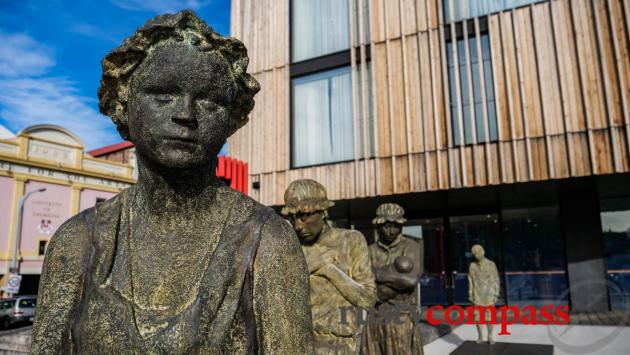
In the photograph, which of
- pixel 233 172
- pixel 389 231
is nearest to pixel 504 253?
pixel 233 172

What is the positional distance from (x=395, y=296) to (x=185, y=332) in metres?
4.41

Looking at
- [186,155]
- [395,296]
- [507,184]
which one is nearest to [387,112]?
[507,184]

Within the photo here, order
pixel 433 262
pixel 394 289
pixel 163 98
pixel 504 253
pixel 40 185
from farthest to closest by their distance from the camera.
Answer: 1. pixel 40 185
2. pixel 433 262
3. pixel 504 253
4. pixel 394 289
5. pixel 163 98

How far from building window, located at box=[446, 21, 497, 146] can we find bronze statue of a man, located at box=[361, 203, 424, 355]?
7.63 meters

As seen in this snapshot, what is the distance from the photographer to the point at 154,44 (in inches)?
53.7

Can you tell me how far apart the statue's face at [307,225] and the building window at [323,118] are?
10918mm

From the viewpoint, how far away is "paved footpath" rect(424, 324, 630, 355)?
8891mm

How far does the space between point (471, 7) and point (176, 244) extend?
1386 cm

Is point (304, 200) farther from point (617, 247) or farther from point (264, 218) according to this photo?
point (617, 247)

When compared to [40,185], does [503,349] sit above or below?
below

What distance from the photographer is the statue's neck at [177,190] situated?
135 cm

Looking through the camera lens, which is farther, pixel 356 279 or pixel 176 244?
pixel 356 279

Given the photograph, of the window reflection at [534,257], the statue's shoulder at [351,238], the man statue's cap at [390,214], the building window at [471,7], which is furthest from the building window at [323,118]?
the statue's shoulder at [351,238]

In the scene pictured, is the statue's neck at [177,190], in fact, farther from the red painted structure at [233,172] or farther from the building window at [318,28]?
the building window at [318,28]
